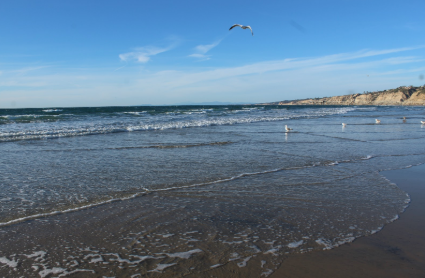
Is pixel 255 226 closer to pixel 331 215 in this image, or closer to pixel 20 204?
pixel 331 215

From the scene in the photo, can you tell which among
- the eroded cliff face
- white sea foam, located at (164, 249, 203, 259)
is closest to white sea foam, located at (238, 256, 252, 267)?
white sea foam, located at (164, 249, 203, 259)

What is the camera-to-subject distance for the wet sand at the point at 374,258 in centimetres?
316

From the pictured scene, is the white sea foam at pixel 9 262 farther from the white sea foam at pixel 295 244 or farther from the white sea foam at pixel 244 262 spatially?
the white sea foam at pixel 295 244

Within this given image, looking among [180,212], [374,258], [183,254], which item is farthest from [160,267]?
[374,258]

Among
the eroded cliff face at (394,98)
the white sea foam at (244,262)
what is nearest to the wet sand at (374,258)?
the white sea foam at (244,262)

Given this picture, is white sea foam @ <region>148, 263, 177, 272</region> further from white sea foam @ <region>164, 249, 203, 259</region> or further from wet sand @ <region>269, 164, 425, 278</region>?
wet sand @ <region>269, 164, 425, 278</region>

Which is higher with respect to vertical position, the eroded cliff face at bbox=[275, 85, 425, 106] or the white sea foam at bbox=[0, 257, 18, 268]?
the eroded cliff face at bbox=[275, 85, 425, 106]

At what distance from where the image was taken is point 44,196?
552 cm

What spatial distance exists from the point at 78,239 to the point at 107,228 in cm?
42

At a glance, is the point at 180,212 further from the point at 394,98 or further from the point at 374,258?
the point at 394,98

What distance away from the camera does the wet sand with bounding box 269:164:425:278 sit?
316 cm

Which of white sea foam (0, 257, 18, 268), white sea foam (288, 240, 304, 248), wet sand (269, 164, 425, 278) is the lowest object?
wet sand (269, 164, 425, 278)

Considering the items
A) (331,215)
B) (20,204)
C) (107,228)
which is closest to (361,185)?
(331,215)

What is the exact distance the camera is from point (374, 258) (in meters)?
3.43
